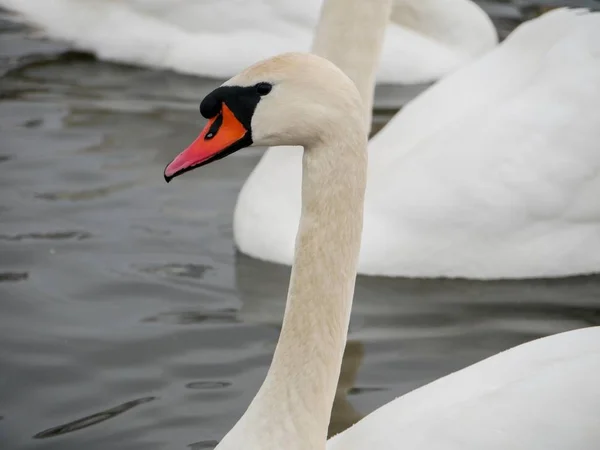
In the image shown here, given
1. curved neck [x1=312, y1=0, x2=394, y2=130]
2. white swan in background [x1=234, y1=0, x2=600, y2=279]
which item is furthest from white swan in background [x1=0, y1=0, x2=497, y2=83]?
curved neck [x1=312, y1=0, x2=394, y2=130]

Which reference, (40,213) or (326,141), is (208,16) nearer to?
(40,213)

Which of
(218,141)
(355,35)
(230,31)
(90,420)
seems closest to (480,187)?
(355,35)

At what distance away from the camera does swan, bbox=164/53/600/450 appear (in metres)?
3.86

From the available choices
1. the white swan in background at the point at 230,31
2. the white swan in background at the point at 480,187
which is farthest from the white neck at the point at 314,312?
the white swan in background at the point at 230,31

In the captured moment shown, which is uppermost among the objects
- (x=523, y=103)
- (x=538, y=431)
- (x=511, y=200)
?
(x=523, y=103)

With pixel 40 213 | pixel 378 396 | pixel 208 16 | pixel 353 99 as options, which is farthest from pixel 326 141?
pixel 208 16

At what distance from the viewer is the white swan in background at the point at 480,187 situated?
660 cm

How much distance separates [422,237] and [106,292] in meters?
1.50

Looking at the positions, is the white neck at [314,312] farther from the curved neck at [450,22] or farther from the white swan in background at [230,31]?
the curved neck at [450,22]

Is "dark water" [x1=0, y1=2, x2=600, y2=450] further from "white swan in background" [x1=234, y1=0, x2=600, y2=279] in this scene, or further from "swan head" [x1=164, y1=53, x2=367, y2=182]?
"swan head" [x1=164, y1=53, x2=367, y2=182]

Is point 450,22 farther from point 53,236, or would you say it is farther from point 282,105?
point 282,105

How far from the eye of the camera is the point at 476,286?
664cm

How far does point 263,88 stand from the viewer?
3.92 meters

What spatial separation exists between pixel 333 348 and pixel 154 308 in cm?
234
